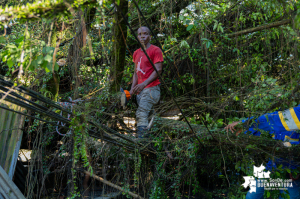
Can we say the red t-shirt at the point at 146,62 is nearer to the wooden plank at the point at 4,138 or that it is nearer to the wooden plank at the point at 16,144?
the wooden plank at the point at 16,144

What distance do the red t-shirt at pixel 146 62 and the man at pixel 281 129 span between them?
1318mm

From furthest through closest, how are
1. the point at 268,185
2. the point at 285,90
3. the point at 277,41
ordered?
1. the point at 277,41
2. the point at 268,185
3. the point at 285,90

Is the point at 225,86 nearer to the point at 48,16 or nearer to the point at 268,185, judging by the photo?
the point at 268,185

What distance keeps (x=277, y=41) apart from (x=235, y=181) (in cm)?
251

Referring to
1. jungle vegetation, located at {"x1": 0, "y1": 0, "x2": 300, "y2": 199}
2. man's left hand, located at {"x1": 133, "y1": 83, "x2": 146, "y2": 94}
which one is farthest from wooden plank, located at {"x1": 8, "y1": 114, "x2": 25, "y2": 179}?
man's left hand, located at {"x1": 133, "y1": 83, "x2": 146, "y2": 94}

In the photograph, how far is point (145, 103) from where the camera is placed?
3.84 m

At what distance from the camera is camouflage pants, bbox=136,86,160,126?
381 cm

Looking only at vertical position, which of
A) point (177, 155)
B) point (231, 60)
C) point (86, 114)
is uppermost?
point (231, 60)

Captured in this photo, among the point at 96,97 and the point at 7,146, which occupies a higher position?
the point at 96,97

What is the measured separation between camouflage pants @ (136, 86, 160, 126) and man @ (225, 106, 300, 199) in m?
1.13

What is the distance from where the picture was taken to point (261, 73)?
13.2 feet

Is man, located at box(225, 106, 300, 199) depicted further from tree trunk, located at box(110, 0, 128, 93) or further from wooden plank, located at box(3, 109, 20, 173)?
wooden plank, located at box(3, 109, 20, 173)

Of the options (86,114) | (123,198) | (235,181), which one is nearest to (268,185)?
(235,181)

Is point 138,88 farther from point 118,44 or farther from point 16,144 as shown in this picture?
point 16,144
